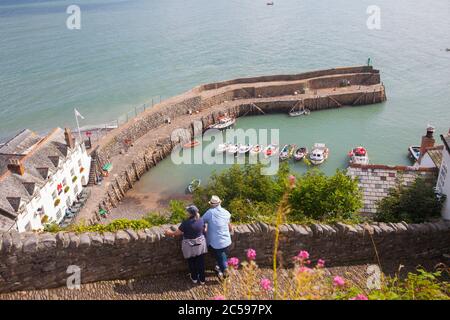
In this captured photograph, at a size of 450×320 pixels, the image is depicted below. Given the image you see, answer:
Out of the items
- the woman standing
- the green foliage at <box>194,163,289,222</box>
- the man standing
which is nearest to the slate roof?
the green foliage at <box>194,163,289,222</box>

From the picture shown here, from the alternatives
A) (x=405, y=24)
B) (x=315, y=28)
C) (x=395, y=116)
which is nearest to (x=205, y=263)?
(x=395, y=116)

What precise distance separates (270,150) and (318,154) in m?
4.77

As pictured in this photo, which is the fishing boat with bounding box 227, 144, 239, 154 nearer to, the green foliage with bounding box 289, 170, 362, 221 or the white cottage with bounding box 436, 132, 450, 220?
the white cottage with bounding box 436, 132, 450, 220

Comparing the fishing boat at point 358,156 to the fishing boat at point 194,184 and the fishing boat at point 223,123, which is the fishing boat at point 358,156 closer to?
the fishing boat at point 194,184

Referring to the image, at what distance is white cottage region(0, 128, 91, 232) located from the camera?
26328 millimetres

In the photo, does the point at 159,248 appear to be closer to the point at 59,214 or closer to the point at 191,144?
the point at 59,214

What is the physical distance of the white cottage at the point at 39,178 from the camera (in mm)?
26328

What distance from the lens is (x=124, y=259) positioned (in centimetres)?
984

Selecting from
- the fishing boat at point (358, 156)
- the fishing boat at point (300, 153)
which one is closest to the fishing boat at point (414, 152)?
the fishing boat at point (358, 156)

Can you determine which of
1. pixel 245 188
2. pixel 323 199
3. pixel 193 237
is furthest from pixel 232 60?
pixel 193 237

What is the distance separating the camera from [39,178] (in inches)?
1166

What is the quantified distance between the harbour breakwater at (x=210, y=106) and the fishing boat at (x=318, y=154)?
12.1 meters

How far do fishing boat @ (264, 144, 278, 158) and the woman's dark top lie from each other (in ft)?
110
